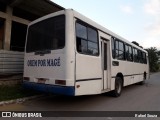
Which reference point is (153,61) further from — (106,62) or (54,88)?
(54,88)

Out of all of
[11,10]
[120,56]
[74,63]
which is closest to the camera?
[74,63]

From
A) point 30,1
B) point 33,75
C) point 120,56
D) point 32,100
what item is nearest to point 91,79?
point 33,75

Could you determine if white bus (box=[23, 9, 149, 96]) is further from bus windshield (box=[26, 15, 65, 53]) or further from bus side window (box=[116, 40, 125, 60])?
bus side window (box=[116, 40, 125, 60])

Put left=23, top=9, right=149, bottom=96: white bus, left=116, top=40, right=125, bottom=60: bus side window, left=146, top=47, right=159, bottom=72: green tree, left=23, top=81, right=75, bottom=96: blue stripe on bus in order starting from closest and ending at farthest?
left=23, top=81, right=75, bottom=96: blue stripe on bus → left=23, top=9, right=149, bottom=96: white bus → left=116, top=40, right=125, bottom=60: bus side window → left=146, top=47, right=159, bottom=72: green tree

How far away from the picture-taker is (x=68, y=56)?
6.06 m

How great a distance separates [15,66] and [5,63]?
0.67m

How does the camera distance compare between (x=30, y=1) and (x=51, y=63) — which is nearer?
(x=51, y=63)

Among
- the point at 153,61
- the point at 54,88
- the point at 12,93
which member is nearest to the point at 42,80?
the point at 54,88

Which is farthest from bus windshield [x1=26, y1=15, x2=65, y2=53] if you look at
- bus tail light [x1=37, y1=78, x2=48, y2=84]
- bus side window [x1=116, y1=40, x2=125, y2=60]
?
bus side window [x1=116, y1=40, x2=125, y2=60]

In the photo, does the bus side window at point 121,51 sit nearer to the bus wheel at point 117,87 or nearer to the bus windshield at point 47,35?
the bus wheel at point 117,87

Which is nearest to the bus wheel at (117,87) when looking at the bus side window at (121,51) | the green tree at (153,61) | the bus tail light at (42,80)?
the bus side window at (121,51)

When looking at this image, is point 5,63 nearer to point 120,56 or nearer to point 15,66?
point 15,66

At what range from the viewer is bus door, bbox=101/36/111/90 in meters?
8.02

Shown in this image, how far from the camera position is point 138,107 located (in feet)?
24.9
